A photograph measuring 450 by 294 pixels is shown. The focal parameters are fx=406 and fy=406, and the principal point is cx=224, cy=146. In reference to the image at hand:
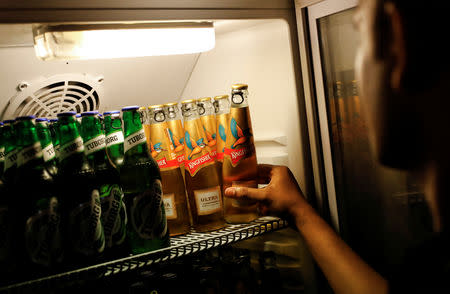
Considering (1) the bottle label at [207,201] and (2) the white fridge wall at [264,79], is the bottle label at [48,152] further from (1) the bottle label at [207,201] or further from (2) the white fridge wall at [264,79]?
(2) the white fridge wall at [264,79]

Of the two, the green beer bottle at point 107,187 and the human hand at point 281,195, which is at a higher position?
the green beer bottle at point 107,187

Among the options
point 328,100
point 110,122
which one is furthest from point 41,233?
point 328,100

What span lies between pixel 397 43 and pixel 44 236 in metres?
0.69

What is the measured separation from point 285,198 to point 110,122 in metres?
0.49

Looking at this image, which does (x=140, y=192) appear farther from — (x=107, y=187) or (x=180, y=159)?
(x=180, y=159)

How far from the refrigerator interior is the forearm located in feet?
0.44

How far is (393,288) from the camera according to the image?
0.78 m

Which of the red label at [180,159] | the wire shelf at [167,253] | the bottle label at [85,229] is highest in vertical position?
the red label at [180,159]

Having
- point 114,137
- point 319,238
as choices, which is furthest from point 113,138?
point 319,238

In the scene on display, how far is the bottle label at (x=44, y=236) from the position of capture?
76 centimetres

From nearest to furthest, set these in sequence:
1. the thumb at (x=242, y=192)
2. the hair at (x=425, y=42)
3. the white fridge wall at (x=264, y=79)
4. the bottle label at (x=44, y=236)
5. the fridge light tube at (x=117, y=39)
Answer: the hair at (x=425, y=42)
the bottle label at (x=44, y=236)
the fridge light tube at (x=117, y=39)
the thumb at (x=242, y=192)
the white fridge wall at (x=264, y=79)

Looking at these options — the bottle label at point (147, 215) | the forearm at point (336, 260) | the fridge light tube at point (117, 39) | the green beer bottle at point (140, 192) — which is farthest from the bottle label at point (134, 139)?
the forearm at point (336, 260)

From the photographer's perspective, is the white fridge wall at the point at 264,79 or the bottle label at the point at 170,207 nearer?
the bottle label at the point at 170,207

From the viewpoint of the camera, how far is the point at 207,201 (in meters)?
1.04
